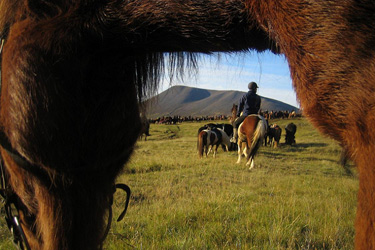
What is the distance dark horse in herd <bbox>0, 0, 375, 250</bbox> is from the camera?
1.95 feet

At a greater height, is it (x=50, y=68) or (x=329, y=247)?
(x=50, y=68)

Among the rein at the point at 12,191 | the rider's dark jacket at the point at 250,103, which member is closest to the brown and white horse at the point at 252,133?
the rider's dark jacket at the point at 250,103

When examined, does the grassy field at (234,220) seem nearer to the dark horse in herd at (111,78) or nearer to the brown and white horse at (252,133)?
the dark horse in herd at (111,78)

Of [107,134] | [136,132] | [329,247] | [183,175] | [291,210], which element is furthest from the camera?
[183,175]

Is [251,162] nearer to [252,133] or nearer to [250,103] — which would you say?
[252,133]

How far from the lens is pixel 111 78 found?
1031mm

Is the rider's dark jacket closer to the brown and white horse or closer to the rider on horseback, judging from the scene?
the rider on horseback

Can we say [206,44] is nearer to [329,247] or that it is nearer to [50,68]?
[50,68]

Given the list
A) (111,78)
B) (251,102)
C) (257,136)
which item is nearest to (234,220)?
(111,78)

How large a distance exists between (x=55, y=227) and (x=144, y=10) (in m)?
0.97

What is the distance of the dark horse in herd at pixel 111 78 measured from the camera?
60 cm

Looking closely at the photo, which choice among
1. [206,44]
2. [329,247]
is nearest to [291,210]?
[329,247]

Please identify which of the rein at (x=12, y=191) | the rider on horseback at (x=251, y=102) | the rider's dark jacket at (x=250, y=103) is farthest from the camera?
the rider's dark jacket at (x=250, y=103)

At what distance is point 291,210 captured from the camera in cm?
374
